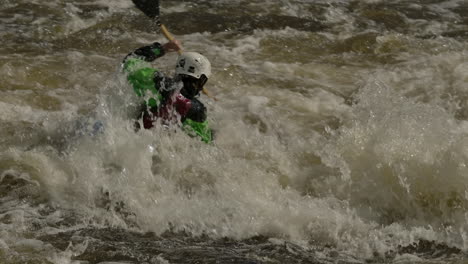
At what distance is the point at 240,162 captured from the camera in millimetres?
6242

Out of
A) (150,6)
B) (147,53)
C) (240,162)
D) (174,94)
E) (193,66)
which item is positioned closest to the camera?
(174,94)

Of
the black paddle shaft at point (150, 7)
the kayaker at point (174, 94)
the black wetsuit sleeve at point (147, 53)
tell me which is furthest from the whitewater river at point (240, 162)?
the black paddle shaft at point (150, 7)

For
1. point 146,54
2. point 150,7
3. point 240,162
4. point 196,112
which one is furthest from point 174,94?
point 150,7

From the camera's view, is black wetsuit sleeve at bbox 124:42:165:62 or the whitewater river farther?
black wetsuit sleeve at bbox 124:42:165:62

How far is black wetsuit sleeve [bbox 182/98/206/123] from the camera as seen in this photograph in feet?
19.0

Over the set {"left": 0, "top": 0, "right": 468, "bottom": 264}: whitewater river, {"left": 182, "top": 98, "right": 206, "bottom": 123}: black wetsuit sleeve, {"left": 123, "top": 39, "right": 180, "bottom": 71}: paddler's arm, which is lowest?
{"left": 0, "top": 0, "right": 468, "bottom": 264}: whitewater river

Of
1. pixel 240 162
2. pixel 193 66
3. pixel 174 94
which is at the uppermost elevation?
pixel 193 66

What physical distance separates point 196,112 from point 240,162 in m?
0.69

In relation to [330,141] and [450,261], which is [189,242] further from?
[330,141]

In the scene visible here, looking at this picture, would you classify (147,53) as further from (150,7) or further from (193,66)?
(150,7)

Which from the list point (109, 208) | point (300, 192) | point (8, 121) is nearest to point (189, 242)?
point (109, 208)

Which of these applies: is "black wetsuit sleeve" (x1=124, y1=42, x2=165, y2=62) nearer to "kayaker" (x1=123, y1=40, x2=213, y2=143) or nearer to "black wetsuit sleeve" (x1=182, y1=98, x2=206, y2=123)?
"kayaker" (x1=123, y1=40, x2=213, y2=143)

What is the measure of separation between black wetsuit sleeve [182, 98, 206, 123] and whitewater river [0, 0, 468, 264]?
0.20 m

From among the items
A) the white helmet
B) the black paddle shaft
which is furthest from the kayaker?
the black paddle shaft
